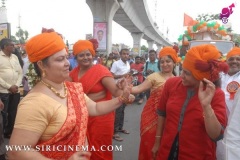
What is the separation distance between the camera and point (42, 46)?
5.66 feet

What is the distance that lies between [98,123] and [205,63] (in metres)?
1.44

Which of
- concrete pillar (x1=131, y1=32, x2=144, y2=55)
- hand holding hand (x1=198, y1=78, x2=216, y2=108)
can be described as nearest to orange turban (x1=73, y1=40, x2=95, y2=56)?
hand holding hand (x1=198, y1=78, x2=216, y2=108)

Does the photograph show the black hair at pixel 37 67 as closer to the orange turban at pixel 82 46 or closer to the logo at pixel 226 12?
the orange turban at pixel 82 46

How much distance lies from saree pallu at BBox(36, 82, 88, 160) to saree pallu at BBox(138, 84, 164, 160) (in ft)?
4.62

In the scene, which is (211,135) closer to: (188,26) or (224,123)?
(224,123)

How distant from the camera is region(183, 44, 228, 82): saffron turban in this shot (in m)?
1.98

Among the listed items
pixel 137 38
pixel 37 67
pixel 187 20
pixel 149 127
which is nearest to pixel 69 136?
pixel 37 67

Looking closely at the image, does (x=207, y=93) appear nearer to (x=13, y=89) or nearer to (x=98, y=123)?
(x=98, y=123)

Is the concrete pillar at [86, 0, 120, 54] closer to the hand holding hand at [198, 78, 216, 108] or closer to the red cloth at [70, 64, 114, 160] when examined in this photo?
the red cloth at [70, 64, 114, 160]

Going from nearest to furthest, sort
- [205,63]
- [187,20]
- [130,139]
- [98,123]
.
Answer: [205,63] < [98,123] < [130,139] < [187,20]

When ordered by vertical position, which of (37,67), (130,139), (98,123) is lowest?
(130,139)

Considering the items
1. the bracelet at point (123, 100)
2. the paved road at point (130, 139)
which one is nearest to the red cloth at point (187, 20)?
the paved road at point (130, 139)

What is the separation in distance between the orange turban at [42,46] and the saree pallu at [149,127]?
1762 millimetres

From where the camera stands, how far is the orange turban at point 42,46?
1.73m
